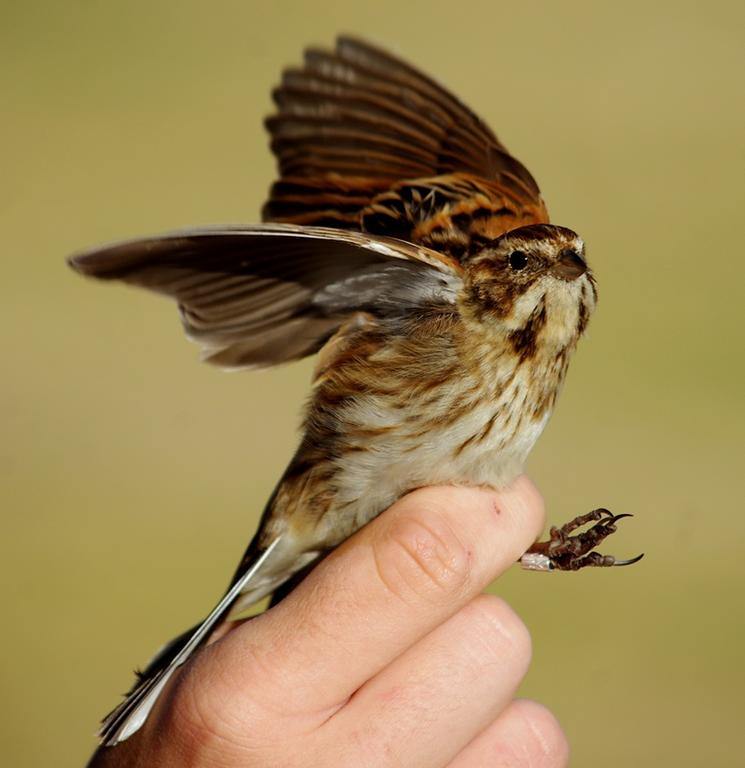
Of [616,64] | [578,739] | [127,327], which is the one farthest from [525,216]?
[616,64]

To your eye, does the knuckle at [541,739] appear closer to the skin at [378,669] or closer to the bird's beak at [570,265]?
the skin at [378,669]

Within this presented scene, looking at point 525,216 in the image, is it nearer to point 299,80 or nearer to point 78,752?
point 299,80

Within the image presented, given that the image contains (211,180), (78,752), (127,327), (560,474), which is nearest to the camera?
(78,752)

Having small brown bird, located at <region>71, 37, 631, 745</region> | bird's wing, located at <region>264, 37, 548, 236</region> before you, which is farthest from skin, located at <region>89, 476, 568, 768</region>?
bird's wing, located at <region>264, 37, 548, 236</region>

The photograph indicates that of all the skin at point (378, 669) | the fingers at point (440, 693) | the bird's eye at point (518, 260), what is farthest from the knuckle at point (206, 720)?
the bird's eye at point (518, 260)

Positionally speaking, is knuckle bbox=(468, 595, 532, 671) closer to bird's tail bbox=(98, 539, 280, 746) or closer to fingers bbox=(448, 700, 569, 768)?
fingers bbox=(448, 700, 569, 768)

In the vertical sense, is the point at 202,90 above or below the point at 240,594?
above
